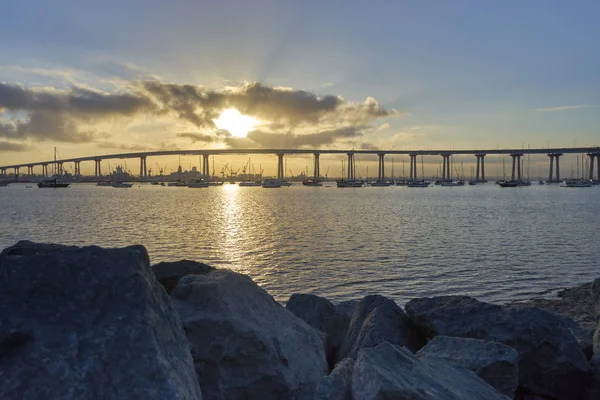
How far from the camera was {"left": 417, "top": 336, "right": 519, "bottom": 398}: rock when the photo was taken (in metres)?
5.78

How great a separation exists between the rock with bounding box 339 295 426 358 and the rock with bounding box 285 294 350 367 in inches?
21.3

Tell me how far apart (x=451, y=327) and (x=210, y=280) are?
4010 mm

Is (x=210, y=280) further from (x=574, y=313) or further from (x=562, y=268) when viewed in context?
(x=562, y=268)

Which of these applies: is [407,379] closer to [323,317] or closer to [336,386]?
[336,386]

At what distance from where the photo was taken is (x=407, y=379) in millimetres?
4320

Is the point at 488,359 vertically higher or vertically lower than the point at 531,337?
higher

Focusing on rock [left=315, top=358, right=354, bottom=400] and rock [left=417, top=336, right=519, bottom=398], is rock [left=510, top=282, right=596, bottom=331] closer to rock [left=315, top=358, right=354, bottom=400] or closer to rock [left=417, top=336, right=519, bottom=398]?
rock [left=417, top=336, right=519, bottom=398]

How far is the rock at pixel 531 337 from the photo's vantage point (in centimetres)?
676

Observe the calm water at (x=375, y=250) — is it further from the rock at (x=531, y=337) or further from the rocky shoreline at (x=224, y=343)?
the rocky shoreline at (x=224, y=343)

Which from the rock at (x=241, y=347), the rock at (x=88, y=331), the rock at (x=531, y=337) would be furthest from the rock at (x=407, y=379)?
the rock at (x=531, y=337)

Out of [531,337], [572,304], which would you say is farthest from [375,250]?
[531,337]

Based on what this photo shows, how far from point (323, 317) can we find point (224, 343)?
4608 mm

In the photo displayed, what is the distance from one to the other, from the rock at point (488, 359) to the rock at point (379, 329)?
1457mm

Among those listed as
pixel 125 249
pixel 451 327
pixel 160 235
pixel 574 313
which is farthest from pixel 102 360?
pixel 160 235
